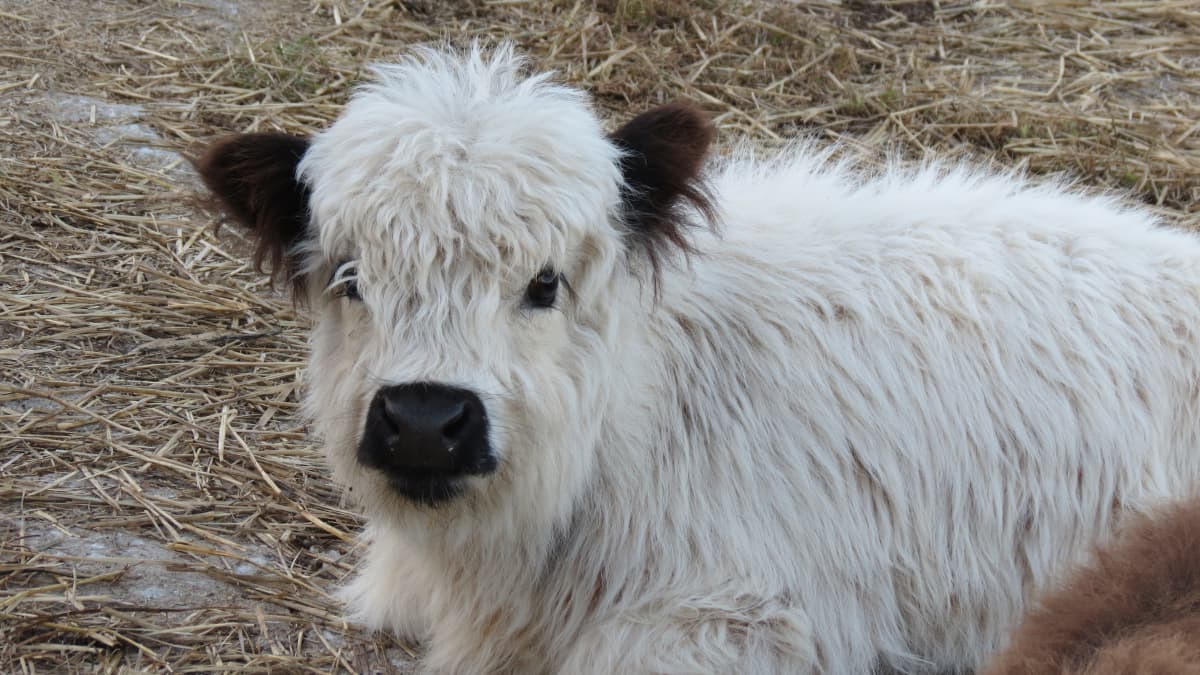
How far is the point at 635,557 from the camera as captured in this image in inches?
146

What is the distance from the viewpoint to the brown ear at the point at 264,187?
349 cm

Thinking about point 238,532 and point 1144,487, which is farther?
point 238,532

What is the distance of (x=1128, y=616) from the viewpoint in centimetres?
275

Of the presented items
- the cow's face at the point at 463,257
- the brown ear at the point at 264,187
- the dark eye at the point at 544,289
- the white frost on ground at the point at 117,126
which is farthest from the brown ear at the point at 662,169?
the white frost on ground at the point at 117,126

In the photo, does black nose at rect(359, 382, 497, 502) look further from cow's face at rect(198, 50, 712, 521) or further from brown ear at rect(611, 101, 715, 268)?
brown ear at rect(611, 101, 715, 268)

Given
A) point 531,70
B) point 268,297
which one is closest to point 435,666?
point 268,297

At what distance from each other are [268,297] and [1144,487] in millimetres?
3539

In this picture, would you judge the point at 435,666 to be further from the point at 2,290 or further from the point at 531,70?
the point at 531,70

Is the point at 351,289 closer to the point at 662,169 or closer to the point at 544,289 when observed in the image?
the point at 544,289

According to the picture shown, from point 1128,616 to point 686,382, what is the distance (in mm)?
1411

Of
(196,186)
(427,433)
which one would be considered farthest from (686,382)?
(196,186)

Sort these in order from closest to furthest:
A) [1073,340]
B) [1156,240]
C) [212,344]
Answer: [1073,340] → [1156,240] → [212,344]

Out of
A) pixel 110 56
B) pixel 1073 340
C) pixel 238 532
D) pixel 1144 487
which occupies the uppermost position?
pixel 1073 340

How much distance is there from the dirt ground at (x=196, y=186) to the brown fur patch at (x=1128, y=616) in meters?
2.03
